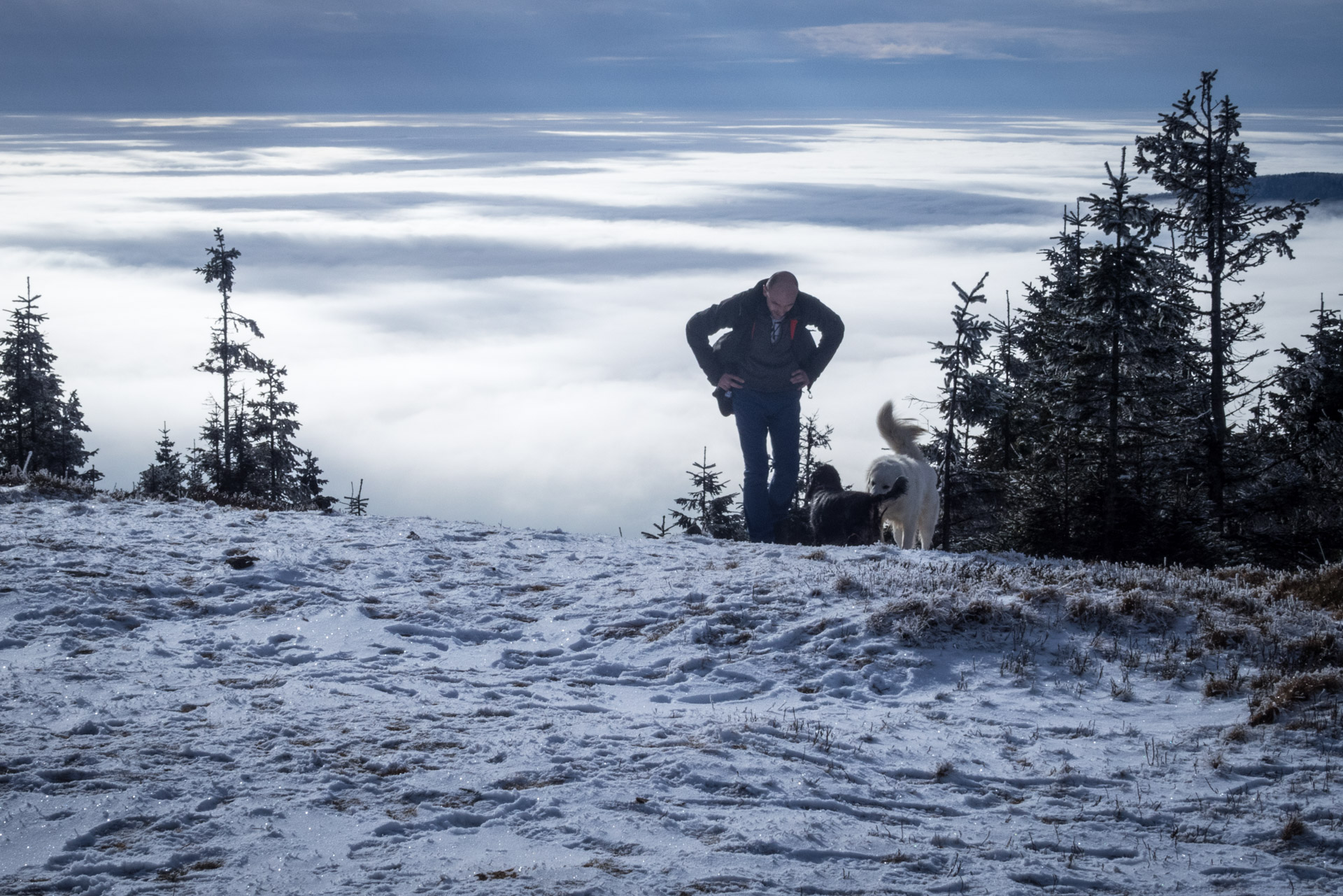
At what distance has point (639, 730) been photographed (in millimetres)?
5223

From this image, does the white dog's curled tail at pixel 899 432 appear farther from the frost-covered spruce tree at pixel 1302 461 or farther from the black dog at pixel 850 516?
the frost-covered spruce tree at pixel 1302 461

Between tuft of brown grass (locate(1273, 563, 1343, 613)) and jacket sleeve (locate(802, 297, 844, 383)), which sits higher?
jacket sleeve (locate(802, 297, 844, 383))

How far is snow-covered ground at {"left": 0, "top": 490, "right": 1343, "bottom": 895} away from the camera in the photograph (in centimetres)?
378

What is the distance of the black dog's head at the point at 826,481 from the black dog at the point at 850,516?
0.39 metres

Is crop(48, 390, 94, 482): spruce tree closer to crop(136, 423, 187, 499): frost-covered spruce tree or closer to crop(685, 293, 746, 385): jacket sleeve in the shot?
crop(136, 423, 187, 499): frost-covered spruce tree

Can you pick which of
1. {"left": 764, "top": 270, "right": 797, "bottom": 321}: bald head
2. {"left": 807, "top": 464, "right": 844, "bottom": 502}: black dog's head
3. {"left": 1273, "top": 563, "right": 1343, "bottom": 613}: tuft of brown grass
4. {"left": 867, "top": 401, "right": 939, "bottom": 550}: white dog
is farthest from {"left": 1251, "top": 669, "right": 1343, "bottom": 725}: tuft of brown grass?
{"left": 807, "top": 464, "right": 844, "bottom": 502}: black dog's head

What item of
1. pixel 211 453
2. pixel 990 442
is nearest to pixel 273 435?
pixel 211 453

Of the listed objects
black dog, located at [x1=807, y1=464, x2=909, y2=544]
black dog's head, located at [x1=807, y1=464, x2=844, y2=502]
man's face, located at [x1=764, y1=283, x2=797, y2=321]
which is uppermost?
man's face, located at [x1=764, y1=283, x2=797, y2=321]

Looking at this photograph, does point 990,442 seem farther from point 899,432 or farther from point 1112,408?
point 899,432

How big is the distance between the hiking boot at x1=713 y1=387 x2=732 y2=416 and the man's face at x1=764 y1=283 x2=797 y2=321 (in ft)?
3.55

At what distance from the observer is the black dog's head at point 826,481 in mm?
11953

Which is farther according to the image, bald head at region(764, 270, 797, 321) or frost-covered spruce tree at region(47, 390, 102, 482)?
frost-covered spruce tree at region(47, 390, 102, 482)

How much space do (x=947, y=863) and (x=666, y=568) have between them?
5.06 meters

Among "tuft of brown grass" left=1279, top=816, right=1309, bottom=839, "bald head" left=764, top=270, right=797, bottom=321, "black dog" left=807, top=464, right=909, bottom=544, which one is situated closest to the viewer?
"tuft of brown grass" left=1279, top=816, right=1309, bottom=839
